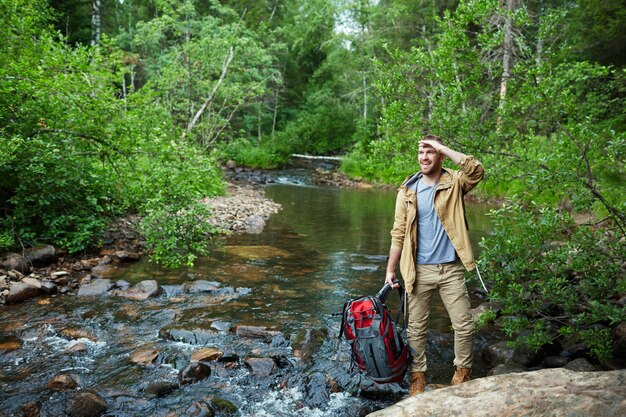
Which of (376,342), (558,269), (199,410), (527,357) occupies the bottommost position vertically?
(199,410)

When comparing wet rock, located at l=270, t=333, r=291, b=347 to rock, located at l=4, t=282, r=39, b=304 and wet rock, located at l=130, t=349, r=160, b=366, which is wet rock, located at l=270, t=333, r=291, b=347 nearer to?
wet rock, located at l=130, t=349, r=160, b=366

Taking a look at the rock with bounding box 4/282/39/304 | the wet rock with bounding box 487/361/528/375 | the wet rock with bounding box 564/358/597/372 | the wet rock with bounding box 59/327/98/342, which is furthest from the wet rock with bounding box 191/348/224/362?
the wet rock with bounding box 564/358/597/372

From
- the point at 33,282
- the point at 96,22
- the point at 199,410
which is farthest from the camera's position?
the point at 96,22

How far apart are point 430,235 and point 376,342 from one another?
1.11 meters

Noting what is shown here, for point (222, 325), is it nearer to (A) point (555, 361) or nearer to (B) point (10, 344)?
(B) point (10, 344)

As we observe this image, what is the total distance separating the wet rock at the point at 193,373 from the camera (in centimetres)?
481

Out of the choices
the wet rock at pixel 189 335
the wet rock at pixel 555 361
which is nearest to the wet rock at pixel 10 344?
A: the wet rock at pixel 189 335

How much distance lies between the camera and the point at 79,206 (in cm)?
896

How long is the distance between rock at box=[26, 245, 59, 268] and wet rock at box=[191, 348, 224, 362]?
433 centimetres

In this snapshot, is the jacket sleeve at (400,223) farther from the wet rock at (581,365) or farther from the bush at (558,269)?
the wet rock at (581,365)

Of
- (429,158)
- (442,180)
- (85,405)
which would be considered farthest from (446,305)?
(85,405)

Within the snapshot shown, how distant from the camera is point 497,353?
5359 millimetres

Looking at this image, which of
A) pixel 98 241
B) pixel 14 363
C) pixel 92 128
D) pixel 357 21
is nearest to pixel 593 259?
pixel 14 363

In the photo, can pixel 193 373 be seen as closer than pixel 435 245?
No
